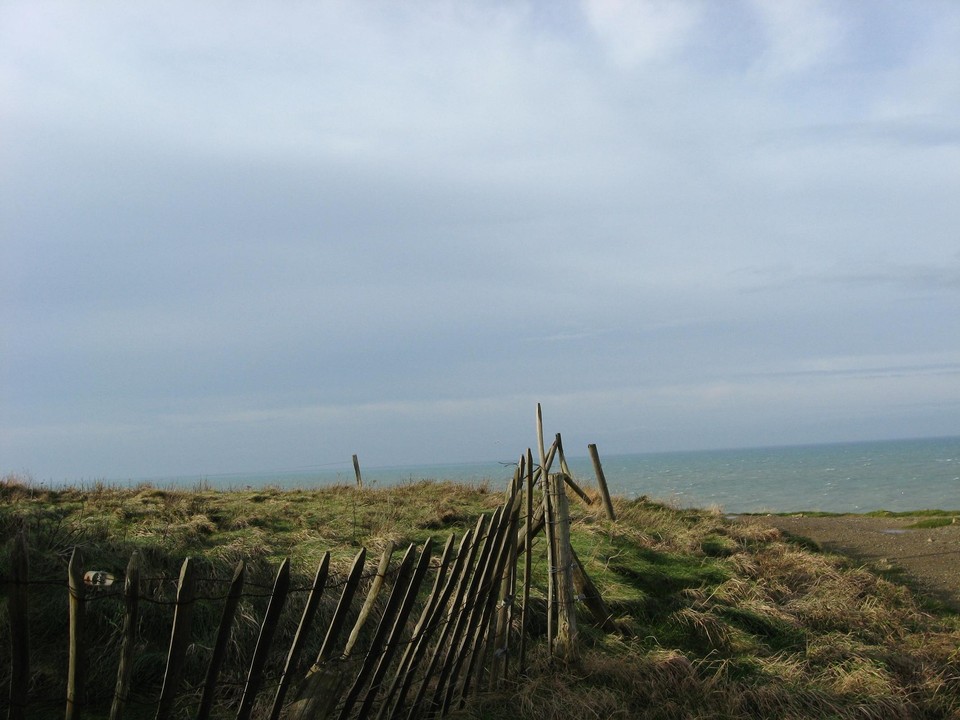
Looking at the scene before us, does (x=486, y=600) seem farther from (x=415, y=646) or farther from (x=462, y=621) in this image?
(x=415, y=646)

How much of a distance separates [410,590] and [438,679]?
1.34m

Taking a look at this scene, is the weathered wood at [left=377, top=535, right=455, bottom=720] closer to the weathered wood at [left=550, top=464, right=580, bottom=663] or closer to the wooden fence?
the wooden fence

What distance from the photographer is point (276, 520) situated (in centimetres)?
947

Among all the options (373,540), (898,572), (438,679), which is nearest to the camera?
(438,679)

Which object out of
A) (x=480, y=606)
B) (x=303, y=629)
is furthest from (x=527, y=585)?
(x=303, y=629)

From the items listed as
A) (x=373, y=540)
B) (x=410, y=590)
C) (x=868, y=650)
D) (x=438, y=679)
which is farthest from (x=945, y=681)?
(x=373, y=540)

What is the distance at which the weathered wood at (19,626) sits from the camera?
2.38m

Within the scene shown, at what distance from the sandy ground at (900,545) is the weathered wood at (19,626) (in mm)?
10254

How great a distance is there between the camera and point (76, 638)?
2.58 metres

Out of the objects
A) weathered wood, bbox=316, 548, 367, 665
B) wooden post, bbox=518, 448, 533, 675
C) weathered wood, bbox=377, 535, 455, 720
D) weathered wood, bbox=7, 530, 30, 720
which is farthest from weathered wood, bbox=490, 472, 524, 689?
weathered wood, bbox=7, 530, 30, 720

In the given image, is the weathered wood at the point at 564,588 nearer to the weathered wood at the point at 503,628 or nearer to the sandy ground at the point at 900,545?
the weathered wood at the point at 503,628

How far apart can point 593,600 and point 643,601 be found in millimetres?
907

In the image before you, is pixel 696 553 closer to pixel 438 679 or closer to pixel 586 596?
pixel 586 596

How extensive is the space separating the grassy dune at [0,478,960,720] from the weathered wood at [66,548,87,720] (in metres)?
2.66
